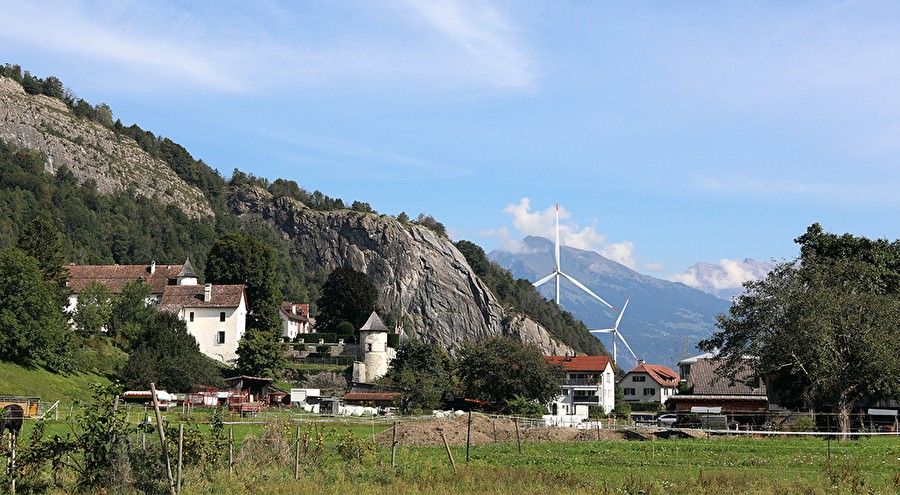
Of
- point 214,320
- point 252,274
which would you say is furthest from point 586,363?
point 214,320

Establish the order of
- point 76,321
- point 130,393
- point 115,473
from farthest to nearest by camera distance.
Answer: point 76,321 → point 130,393 → point 115,473

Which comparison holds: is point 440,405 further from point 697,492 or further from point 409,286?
point 409,286

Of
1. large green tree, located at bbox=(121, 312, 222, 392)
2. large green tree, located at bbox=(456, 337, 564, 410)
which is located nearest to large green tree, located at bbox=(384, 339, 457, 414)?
large green tree, located at bbox=(456, 337, 564, 410)

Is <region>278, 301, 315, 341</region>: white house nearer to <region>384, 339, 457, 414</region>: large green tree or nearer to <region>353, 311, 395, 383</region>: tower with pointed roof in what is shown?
<region>353, 311, 395, 383</region>: tower with pointed roof

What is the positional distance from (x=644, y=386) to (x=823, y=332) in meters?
86.1

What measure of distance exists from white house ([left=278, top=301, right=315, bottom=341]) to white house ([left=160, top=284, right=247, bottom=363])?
15507 millimetres

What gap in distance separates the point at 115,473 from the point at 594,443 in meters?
27.4

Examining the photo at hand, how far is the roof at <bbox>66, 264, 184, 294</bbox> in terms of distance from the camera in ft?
354

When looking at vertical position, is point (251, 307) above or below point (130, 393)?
above

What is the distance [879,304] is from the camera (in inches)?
2231

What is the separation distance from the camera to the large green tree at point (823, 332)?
55.6 meters

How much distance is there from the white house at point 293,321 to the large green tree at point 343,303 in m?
4.15

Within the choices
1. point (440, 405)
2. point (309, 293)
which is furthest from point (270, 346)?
point (309, 293)

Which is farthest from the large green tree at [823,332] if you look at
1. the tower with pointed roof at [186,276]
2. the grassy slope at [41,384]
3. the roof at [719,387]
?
the tower with pointed roof at [186,276]
